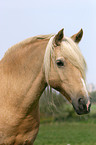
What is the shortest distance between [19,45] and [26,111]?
1.08 m

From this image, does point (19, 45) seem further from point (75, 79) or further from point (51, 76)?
point (75, 79)

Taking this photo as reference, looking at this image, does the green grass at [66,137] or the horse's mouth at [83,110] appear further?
the green grass at [66,137]

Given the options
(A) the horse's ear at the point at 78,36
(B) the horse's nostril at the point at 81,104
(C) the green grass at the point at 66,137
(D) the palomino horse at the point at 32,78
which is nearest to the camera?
(B) the horse's nostril at the point at 81,104

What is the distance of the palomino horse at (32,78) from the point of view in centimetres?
324

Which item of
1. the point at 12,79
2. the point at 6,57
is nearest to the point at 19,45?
the point at 6,57

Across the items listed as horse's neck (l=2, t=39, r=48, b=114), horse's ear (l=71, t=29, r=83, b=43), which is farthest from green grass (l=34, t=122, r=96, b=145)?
horse's ear (l=71, t=29, r=83, b=43)

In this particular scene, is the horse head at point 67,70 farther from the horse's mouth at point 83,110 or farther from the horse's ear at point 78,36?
the horse's ear at point 78,36

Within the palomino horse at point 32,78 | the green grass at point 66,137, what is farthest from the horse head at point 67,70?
the green grass at point 66,137

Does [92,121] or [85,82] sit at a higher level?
[85,82]

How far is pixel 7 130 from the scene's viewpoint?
3584mm

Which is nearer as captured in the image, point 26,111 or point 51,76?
point 51,76

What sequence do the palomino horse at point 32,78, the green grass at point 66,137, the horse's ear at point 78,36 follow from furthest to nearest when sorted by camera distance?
the green grass at point 66,137 → the horse's ear at point 78,36 → the palomino horse at point 32,78

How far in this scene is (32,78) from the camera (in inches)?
141

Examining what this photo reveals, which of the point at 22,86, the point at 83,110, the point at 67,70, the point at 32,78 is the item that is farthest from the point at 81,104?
the point at 22,86
